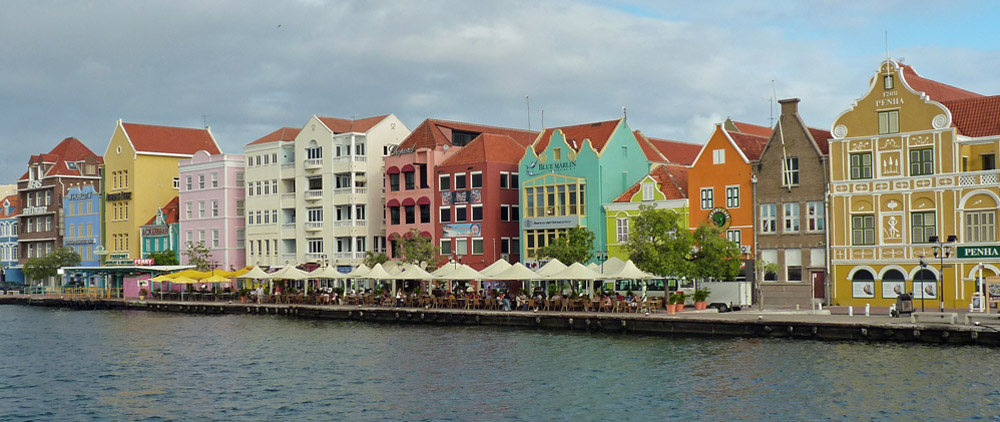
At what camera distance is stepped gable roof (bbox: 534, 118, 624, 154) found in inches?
3199

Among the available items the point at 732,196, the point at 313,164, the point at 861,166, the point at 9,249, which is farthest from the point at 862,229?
the point at 9,249

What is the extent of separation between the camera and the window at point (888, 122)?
63469 mm

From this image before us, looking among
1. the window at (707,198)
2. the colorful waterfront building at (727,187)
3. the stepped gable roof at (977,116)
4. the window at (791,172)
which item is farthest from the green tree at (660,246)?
the stepped gable roof at (977,116)

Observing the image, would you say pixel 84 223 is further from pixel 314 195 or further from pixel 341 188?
pixel 341 188

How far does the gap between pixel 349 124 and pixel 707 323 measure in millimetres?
51302

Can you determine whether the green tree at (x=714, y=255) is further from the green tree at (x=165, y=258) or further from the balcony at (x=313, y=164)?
the green tree at (x=165, y=258)

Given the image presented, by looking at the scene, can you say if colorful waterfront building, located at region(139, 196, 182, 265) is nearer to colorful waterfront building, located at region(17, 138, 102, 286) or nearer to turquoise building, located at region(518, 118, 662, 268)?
colorful waterfront building, located at region(17, 138, 102, 286)

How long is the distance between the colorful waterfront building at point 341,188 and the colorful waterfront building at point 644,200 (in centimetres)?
2361

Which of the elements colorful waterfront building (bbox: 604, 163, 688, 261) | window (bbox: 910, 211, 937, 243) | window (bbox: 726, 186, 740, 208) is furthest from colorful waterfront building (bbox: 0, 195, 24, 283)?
window (bbox: 910, 211, 937, 243)

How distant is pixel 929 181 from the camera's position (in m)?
62.1

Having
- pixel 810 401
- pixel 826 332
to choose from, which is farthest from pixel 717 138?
pixel 810 401

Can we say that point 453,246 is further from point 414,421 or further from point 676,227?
point 414,421

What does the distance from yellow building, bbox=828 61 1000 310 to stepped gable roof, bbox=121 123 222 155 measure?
7612 cm

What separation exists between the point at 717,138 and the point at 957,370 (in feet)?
110
